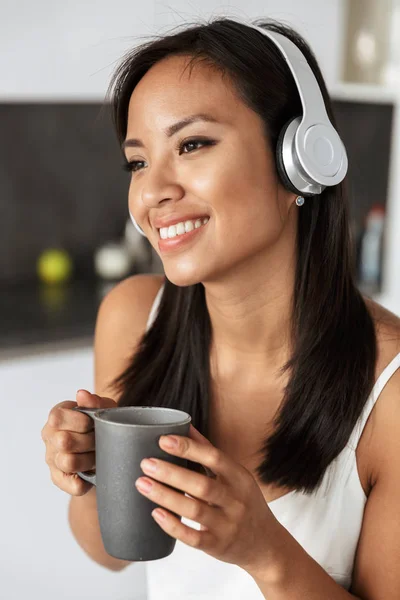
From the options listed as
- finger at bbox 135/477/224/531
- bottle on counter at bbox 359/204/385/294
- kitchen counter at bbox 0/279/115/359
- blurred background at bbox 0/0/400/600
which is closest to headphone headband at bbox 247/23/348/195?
finger at bbox 135/477/224/531

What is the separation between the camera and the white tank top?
44.8 inches

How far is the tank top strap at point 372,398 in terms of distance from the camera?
3.70 feet

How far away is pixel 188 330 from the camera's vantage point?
1.32m

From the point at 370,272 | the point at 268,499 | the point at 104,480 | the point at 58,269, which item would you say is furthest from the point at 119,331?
the point at 370,272

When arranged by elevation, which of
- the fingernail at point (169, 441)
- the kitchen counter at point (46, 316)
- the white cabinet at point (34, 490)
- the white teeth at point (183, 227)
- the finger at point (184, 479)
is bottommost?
the white cabinet at point (34, 490)

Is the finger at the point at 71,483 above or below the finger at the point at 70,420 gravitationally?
below

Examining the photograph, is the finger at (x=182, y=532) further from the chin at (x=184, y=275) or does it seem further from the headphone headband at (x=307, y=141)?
the headphone headband at (x=307, y=141)

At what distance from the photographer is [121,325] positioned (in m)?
1.42

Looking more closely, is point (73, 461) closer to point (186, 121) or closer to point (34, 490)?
point (186, 121)

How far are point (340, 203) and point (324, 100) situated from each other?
154 mm

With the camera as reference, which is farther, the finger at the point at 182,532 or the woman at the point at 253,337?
the woman at the point at 253,337

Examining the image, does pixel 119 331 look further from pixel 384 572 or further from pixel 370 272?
pixel 370 272

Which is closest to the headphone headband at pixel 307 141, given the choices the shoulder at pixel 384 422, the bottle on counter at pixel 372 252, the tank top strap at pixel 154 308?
the shoulder at pixel 384 422

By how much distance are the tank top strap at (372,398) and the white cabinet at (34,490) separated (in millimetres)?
1270
